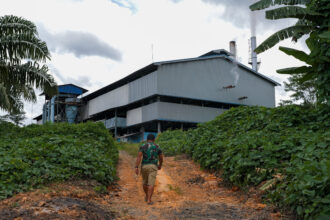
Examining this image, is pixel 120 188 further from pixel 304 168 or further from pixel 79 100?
pixel 79 100

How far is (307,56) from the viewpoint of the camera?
34.9 feet

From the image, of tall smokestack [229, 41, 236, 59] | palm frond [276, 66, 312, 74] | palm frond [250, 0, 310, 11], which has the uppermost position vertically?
Answer: tall smokestack [229, 41, 236, 59]

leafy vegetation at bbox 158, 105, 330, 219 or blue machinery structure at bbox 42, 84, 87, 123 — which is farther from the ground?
blue machinery structure at bbox 42, 84, 87, 123

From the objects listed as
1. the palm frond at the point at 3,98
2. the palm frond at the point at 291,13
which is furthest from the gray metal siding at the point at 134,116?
the palm frond at the point at 291,13

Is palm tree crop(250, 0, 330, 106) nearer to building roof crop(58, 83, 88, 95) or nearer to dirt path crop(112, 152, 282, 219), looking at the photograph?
dirt path crop(112, 152, 282, 219)

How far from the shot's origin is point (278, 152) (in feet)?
26.3

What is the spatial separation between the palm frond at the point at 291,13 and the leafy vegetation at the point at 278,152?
3.31 meters

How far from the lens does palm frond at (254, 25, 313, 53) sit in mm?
11430

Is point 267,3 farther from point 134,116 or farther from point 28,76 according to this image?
point 134,116

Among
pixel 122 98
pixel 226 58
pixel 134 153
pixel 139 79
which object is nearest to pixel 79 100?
pixel 122 98

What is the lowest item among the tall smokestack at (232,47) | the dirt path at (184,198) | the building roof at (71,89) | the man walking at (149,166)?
the dirt path at (184,198)

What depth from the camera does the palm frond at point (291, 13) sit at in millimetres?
10773

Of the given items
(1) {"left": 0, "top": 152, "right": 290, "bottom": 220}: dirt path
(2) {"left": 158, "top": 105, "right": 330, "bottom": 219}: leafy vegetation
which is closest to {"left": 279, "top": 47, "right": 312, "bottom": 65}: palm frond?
(2) {"left": 158, "top": 105, "right": 330, "bottom": 219}: leafy vegetation

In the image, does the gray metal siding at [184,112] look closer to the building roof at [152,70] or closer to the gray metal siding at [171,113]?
the gray metal siding at [171,113]
